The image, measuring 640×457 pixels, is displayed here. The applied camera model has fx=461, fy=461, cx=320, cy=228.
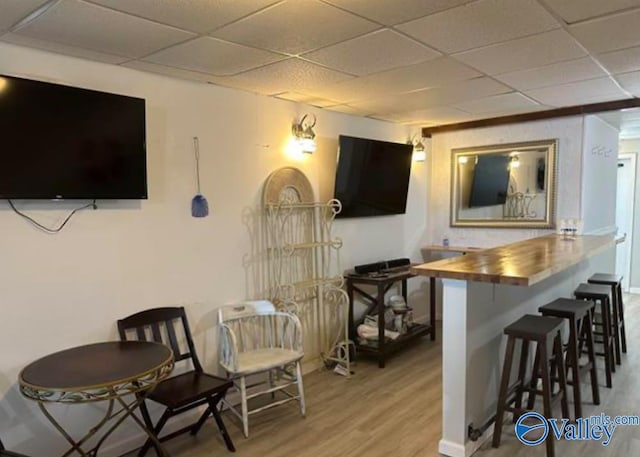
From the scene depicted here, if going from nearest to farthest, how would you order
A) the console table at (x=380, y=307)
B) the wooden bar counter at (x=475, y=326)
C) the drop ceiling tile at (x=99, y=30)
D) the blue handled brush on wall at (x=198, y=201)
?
the drop ceiling tile at (x=99, y=30) → the wooden bar counter at (x=475, y=326) → the blue handled brush on wall at (x=198, y=201) → the console table at (x=380, y=307)

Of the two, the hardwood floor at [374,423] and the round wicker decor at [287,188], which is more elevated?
the round wicker decor at [287,188]

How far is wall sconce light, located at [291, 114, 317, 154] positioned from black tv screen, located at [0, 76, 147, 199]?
1357 mm

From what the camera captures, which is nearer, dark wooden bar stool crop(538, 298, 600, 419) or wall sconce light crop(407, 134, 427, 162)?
dark wooden bar stool crop(538, 298, 600, 419)

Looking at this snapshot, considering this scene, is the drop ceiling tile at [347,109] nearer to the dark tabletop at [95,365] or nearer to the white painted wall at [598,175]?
the white painted wall at [598,175]

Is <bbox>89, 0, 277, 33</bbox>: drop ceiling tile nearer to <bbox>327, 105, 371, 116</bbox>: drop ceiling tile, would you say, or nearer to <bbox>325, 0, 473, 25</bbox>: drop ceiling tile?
<bbox>325, 0, 473, 25</bbox>: drop ceiling tile

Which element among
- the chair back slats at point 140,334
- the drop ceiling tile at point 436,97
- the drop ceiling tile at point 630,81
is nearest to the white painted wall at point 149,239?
the chair back slats at point 140,334

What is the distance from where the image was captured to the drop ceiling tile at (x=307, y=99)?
352 centimetres

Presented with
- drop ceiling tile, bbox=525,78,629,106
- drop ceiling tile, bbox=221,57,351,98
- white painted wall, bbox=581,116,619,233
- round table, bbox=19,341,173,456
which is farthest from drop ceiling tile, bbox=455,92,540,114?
round table, bbox=19,341,173,456

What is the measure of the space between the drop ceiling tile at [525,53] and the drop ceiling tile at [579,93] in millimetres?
782

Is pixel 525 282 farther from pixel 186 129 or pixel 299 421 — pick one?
pixel 186 129

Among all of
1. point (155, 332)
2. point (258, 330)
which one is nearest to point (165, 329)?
point (155, 332)

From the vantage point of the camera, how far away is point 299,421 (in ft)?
10.1

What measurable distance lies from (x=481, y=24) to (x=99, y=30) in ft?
5.79

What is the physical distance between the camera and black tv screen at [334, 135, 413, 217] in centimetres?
408
